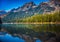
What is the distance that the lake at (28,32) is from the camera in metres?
5.58

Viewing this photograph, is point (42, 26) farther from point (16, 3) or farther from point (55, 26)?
point (16, 3)

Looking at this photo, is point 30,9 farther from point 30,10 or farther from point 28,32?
point 28,32

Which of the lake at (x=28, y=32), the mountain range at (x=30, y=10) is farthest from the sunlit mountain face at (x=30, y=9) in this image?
the lake at (x=28, y=32)

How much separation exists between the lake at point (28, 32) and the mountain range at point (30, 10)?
0.40m

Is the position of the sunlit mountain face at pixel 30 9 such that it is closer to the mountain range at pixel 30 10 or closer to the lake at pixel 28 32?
the mountain range at pixel 30 10

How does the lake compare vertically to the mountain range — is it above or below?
below

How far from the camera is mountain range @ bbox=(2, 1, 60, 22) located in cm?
613

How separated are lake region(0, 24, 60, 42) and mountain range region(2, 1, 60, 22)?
0.40 metres

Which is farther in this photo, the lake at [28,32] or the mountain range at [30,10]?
the mountain range at [30,10]

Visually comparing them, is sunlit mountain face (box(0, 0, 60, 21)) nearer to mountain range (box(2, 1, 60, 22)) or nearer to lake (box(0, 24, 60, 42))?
mountain range (box(2, 1, 60, 22))

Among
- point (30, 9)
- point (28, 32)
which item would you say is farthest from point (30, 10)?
point (28, 32)

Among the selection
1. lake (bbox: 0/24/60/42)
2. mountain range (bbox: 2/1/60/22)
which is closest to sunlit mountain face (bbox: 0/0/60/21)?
mountain range (bbox: 2/1/60/22)

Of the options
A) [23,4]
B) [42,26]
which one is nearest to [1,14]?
[23,4]

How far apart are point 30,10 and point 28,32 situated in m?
1.02
